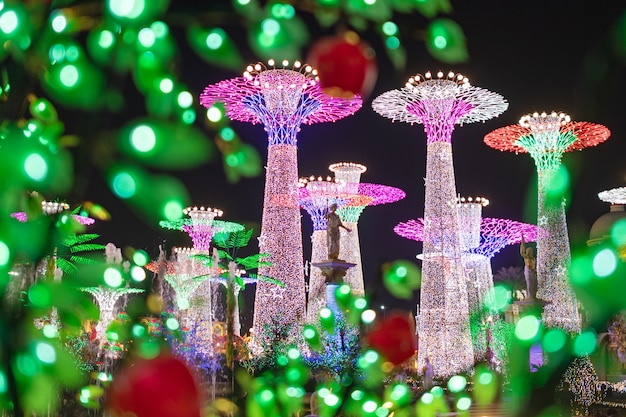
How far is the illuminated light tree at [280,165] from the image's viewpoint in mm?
15617

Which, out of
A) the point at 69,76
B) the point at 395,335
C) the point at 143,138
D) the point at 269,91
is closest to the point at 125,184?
the point at 143,138

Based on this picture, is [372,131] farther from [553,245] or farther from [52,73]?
[52,73]

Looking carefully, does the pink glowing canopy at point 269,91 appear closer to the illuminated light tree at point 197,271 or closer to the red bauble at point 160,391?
the illuminated light tree at point 197,271

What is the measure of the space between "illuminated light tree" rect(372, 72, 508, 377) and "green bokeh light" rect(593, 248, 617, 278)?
15870 millimetres

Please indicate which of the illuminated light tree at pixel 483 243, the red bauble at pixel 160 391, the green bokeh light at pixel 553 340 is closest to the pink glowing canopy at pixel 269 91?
the illuminated light tree at pixel 483 243

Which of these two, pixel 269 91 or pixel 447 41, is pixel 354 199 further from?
pixel 447 41

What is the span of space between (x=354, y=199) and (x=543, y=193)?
344 inches

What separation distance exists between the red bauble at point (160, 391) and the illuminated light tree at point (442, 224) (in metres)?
15.8

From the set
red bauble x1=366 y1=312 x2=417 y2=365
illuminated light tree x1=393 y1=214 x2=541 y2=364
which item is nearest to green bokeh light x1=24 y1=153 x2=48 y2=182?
red bauble x1=366 y1=312 x2=417 y2=365

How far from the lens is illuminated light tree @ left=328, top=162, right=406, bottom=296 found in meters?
25.5

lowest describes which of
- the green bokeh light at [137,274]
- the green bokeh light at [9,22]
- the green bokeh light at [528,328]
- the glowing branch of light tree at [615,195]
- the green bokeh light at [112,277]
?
the green bokeh light at [528,328]

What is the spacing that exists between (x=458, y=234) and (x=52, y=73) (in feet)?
53.0

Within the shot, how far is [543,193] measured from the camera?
59.0 feet

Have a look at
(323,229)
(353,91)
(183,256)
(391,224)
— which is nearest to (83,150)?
(353,91)
